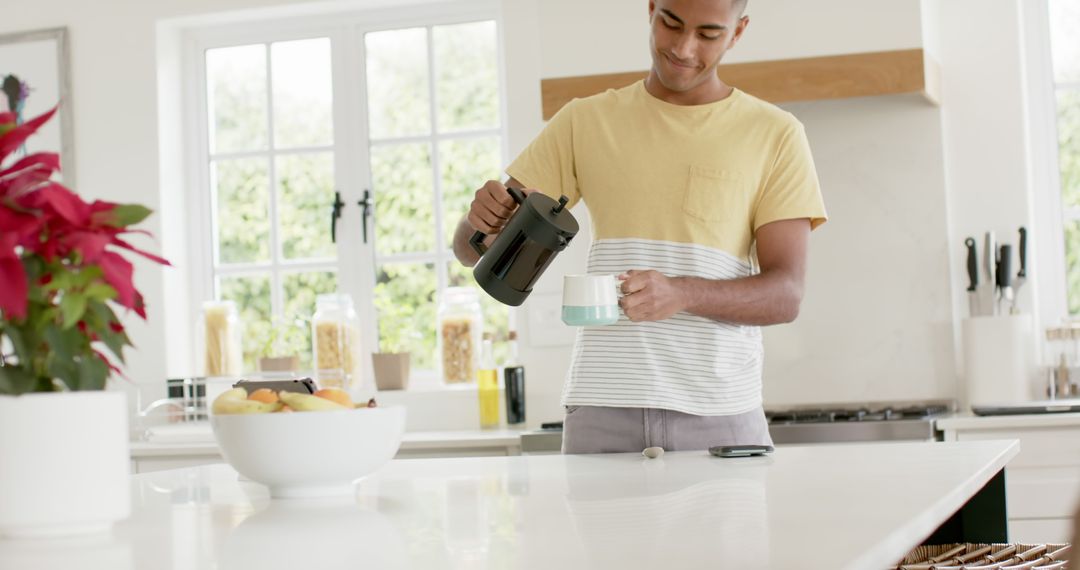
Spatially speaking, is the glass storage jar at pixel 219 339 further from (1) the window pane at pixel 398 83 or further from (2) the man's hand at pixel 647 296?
(2) the man's hand at pixel 647 296

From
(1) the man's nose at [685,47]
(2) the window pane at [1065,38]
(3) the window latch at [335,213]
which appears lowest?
(3) the window latch at [335,213]

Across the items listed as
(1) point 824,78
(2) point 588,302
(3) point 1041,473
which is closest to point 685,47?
(2) point 588,302

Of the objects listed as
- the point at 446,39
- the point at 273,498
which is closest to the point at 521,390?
the point at 446,39

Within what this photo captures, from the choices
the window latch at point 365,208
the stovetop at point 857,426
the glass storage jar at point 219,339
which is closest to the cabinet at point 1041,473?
the stovetop at point 857,426

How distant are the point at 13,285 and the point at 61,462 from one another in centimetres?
18

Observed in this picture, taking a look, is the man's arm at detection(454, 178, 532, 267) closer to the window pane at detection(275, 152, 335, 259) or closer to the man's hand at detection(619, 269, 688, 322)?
the man's hand at detection(619, 269, 688, 322)

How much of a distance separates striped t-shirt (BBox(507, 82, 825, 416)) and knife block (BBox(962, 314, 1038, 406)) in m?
1.46

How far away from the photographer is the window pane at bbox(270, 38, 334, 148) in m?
4.48

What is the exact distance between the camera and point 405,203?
173 inches

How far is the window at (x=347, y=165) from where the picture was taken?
172 inches

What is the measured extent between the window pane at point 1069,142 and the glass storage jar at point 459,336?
1.88m

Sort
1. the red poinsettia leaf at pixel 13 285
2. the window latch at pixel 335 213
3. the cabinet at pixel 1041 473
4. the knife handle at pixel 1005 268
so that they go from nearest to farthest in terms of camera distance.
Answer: the red poinsettia leaf at pixel 13 285 → the cabinet at pixel 1041 473 → the knife handle at pixel 1005 268 → the window latch at pixel 335 213

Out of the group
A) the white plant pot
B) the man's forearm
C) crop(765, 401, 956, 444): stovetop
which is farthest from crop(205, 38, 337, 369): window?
the white plant pot

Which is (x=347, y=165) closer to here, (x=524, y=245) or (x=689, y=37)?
(x=689, y=37)
